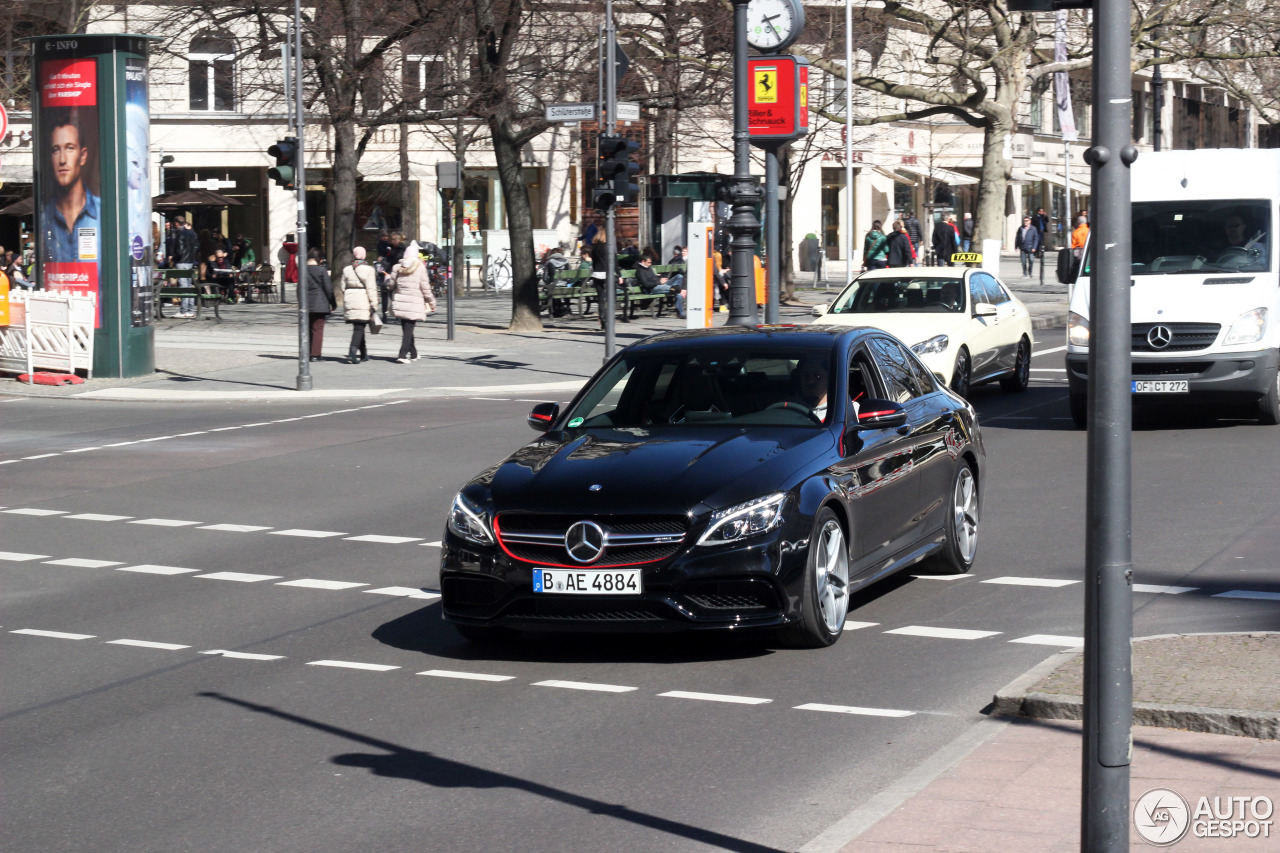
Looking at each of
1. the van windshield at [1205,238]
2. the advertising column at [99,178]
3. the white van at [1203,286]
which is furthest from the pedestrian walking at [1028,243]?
the van windshield at [1205,238]

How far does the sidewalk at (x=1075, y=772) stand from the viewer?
203 inches

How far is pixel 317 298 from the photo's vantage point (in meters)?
27.5

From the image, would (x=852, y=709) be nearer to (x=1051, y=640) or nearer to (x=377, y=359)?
(x=1051, y=640)

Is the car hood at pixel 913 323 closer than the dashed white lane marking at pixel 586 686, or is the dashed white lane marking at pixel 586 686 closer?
the dashed white lane marking at pixel 586 686

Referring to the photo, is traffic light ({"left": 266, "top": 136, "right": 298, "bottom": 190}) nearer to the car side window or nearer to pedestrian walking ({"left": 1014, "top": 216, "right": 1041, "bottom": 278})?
the car side window

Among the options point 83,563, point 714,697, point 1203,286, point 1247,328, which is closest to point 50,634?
point 83,563

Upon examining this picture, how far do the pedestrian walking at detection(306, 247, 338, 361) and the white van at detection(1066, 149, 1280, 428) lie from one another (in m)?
13.4

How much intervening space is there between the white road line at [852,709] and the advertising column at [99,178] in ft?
67.1

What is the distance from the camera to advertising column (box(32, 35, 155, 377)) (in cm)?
2550

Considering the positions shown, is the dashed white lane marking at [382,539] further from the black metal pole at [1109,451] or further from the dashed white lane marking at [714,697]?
the black metal pole at [1109,451]

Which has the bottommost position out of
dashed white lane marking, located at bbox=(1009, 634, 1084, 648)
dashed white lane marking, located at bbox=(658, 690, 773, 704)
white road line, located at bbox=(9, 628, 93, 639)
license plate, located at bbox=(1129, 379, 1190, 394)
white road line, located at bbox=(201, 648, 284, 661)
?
white road line, located at bbox=(9, 628, 93, 639)

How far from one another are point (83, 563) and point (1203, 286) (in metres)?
10.8

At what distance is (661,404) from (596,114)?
1659 centimetres

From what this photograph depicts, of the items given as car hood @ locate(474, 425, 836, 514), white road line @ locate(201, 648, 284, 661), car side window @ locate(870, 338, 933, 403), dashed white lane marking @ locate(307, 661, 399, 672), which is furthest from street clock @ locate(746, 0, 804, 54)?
dashed white lane marking @ locate(307, 661, 399, 672)
